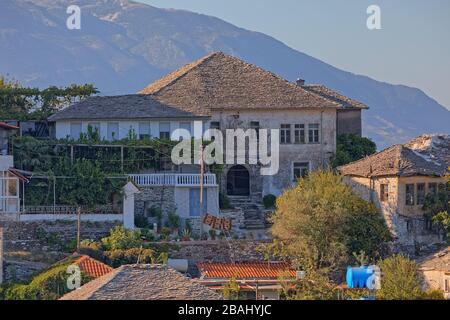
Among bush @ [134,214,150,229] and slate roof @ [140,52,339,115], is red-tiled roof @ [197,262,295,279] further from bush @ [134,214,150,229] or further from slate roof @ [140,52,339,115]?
slate roof @ [140,52,339,115]

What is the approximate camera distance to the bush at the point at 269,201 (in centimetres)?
6569

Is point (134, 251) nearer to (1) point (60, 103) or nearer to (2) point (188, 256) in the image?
(2) point (188, 256)

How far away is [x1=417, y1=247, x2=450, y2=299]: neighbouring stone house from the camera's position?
177 ft

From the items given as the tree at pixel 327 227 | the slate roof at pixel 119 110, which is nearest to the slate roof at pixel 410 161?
the tree at pixel 327 227

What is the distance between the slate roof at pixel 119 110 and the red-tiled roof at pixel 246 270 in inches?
429

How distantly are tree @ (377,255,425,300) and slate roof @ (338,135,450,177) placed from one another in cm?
870

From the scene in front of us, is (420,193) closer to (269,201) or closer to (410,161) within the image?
(410,161)

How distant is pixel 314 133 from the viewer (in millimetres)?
68625

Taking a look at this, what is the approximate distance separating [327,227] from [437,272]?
4802 millimetres

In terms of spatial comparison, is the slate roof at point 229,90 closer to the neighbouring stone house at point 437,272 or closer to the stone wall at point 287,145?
the stone wall at point 287,145

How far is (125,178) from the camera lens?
6200cm

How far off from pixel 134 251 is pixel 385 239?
31.2ft

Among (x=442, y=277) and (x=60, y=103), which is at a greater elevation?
(x=60, y=103)
